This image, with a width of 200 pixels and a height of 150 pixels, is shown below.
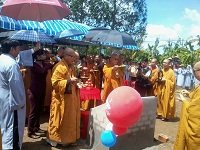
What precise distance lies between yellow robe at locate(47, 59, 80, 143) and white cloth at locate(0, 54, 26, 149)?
96 centimetres

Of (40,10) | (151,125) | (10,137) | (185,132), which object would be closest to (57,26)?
(40,10)

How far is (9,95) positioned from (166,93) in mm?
5397

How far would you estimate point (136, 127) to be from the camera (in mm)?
4910

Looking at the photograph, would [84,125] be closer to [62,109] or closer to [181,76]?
[62,109]

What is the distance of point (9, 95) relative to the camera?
3.58m

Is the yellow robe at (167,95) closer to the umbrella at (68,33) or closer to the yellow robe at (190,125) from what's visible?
the umbrella at (68,33)

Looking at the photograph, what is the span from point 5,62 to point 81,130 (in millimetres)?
2446

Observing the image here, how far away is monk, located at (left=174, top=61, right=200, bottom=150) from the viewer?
3386 millimetres

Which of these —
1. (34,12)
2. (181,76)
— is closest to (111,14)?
(181,76)

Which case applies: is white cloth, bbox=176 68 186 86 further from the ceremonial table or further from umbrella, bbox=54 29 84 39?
the ceremonial table

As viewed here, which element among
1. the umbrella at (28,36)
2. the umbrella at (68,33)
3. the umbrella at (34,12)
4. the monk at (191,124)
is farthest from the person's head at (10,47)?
the umbrella at (68,33)

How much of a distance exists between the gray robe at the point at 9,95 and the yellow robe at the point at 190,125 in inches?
94.2

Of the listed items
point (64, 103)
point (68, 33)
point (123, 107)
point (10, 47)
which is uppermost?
point (68, 33)

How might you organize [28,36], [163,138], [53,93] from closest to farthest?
[53,93], [163,138], [28,36]
